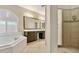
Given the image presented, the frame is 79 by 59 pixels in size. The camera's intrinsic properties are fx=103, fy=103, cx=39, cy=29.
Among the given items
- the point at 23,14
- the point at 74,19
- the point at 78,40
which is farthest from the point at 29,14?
the point at 78,40

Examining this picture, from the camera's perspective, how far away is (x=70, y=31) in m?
3.91

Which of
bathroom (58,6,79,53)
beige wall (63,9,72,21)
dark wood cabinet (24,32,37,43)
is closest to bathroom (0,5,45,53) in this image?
dark wood cabinet (24,32,37,43)

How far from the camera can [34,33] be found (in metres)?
3.92

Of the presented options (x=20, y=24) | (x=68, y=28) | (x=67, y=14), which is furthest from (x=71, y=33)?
(x=20, y=24)

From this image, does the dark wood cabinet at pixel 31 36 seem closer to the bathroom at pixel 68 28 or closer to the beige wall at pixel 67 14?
the bathroom at pixel 68 28

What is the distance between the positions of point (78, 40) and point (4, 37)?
276 centimetres

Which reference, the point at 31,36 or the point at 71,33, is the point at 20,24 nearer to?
the point at 31,36

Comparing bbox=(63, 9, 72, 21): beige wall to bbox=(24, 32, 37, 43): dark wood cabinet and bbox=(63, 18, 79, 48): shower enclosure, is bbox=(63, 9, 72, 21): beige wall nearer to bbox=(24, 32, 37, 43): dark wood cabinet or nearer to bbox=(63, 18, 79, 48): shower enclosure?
bbox=(63, 18, 79, 48): shower enclosure

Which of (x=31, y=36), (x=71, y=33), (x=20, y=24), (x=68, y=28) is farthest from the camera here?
(x=20, y=24)

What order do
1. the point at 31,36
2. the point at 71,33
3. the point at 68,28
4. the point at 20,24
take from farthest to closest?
the point at 20,24 < the point at 68,28 < the point at 71,33 < the point at 31,36

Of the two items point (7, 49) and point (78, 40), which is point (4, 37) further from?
point (78, 40)

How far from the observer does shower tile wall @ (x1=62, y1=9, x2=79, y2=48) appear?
364 centimetres

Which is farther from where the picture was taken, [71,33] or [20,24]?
[20,24]

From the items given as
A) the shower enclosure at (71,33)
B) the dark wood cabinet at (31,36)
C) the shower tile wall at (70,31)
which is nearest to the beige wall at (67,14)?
the shower tile wall at (70,31)
